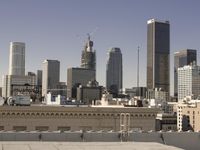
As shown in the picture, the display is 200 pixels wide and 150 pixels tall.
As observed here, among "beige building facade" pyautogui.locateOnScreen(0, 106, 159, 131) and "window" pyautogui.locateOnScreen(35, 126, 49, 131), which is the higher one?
"beige building facade" pyautogui.locateOnScreen(0, 106, 159, 131)

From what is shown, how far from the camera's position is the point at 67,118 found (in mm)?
44969

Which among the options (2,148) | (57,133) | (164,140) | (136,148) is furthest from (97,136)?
(2,148)

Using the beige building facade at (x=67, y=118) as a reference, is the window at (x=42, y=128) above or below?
below

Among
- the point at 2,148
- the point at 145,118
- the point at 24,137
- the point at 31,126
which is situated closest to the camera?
the point at 2,148

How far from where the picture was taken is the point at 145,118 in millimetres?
46719

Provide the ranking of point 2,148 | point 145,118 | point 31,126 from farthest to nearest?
point 145,118 < point 31,126 < point 2,148

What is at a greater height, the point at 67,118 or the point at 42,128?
the point at 67,118

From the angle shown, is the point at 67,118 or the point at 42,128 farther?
the point at 67,118

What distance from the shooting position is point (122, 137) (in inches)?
1103

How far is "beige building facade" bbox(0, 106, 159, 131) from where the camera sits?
43.8 m

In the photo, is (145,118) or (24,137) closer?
(24,137)

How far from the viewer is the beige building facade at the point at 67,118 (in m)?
43.8

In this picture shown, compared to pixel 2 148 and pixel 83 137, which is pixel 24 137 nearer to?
pixel 83 137

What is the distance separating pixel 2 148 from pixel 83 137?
797cm
